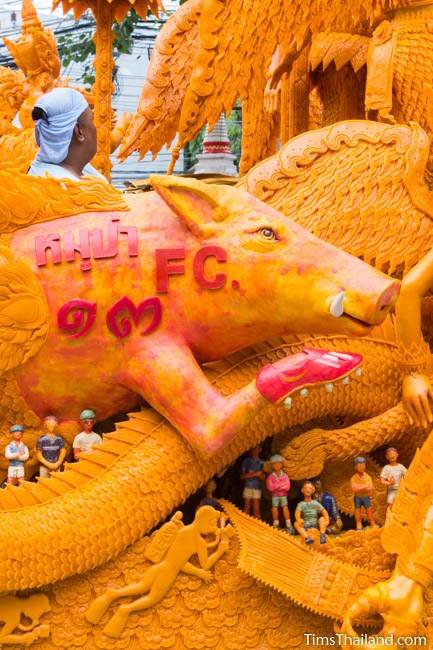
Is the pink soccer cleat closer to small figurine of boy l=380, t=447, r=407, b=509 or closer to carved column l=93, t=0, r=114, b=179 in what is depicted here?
small figurine of boy l=380, t=447, r=407, b=509

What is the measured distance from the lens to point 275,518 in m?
4.03

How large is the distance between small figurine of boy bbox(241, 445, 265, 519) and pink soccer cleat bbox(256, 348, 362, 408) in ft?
1.58

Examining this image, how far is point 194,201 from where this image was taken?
3.82 metres

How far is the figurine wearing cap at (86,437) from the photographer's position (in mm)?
3912

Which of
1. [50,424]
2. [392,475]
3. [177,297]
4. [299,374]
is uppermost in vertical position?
[177,297]

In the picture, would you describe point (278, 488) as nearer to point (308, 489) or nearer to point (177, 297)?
point (308, 489)

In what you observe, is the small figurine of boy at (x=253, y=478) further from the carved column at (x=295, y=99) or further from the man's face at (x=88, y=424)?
the carved column at (x=295, y=99)

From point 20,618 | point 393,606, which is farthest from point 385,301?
point 20,618

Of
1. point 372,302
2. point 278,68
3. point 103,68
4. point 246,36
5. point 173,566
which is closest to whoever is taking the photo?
point 372,302

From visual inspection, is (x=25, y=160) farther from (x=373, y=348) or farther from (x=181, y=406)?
(x=373, y=348)

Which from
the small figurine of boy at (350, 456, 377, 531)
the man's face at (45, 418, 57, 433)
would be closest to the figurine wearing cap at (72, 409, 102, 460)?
the man's face at (45, 418, 57, 433)

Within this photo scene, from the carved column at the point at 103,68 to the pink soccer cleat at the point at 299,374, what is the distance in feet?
11.8

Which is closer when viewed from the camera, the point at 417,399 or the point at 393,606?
the point at 393,606

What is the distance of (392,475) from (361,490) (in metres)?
0.15
